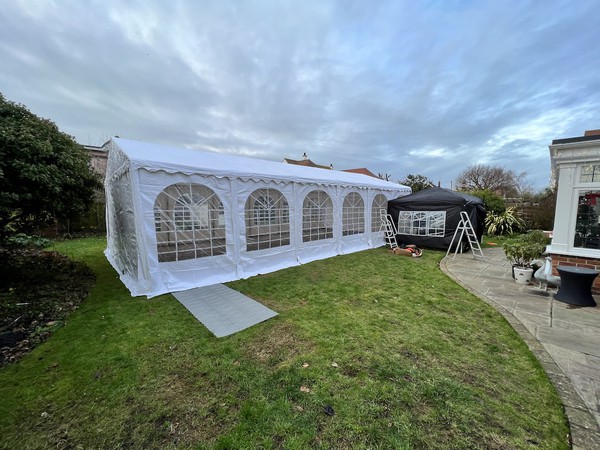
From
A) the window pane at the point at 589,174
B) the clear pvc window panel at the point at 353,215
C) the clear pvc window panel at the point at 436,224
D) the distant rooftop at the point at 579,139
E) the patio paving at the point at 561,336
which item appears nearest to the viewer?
the patio paving at the point at 561,336

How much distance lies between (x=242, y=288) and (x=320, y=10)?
732 centimetres

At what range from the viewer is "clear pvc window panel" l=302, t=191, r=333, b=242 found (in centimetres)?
717

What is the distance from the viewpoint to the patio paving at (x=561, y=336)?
1794mm

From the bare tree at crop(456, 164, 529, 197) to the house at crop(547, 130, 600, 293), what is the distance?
23853 mm

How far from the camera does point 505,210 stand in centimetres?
1238

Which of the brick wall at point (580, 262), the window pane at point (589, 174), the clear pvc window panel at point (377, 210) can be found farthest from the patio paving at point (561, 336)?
the clear pvc window panel at point (377, 210)

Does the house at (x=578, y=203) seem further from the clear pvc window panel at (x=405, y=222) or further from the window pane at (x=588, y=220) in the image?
the clear pvc window panel at (x=405, y=222)

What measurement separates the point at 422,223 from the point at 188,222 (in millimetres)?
7873

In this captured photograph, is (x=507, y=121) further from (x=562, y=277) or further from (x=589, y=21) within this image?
(x=562, y=277)

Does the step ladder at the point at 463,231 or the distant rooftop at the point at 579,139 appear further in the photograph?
the step ladder at the point at 463,231

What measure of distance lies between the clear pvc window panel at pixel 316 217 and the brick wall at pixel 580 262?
5061mm

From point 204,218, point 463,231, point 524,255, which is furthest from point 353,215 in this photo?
point 204,218

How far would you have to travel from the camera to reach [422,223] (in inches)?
351

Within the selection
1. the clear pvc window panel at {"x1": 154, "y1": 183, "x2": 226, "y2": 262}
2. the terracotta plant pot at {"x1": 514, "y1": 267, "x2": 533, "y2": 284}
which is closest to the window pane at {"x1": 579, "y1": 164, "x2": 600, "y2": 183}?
the terracotta plant pot at {"x1": 514, "y1": 267, "x2": 533, "y2": 284}
